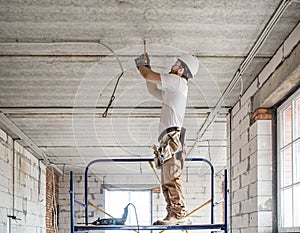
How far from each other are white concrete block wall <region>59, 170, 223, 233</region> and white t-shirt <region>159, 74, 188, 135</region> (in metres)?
9.07

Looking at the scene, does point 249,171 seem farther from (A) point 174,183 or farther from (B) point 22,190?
(B) point 22,190

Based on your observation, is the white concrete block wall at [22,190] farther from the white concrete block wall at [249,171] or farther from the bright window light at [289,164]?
the bright window light at [289,164]

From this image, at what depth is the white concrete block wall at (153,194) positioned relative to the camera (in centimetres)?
1260

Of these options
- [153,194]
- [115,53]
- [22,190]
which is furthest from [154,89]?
[153,194]

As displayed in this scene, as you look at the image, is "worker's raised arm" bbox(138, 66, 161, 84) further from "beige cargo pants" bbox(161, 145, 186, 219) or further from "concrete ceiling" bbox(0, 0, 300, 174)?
"beige cargo pants" bbox(161, 145, 186, 219)

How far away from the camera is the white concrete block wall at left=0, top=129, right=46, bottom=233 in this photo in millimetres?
Answer: 7152

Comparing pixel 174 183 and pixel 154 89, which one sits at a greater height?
pixel 154 89

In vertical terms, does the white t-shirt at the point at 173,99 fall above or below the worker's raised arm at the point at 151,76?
below

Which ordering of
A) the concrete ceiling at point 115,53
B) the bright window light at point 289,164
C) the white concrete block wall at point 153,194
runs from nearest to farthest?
the concrete ceiling at point 115,53 → the bright window light at point 289,164 → the white concrete block wall at point 153,194

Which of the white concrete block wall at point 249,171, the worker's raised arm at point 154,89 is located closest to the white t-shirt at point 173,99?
the worker's raised arm at point 154,89

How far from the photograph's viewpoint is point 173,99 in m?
3.53

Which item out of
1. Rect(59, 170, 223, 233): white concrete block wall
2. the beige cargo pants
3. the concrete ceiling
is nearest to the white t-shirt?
the beige cargo pants

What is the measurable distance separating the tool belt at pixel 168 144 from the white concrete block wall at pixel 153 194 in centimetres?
895

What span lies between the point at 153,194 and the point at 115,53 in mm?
8718
